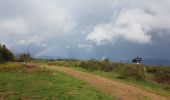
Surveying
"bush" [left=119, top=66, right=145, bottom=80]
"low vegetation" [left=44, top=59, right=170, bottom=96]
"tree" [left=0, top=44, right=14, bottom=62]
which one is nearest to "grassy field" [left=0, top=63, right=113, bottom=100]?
"low vegetation" [left=44, top=59, right=170, bottom=96]

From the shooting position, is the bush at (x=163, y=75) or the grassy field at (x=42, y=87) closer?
the grassy field at (x=42, y=87)

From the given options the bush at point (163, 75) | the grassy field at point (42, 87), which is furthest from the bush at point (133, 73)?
the grassy field at point (42, 87)

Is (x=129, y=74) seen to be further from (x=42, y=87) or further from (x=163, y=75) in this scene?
(x=42, y=87)

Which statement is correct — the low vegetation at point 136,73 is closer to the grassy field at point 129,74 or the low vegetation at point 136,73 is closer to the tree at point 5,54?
the grassy field at point 129,74

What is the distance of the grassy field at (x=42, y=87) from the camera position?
982 inches

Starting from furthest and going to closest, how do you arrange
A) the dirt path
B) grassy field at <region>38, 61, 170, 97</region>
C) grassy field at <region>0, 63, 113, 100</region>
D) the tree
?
the tree, grassy field at <region>38, 61, 170, 97</region>, the dirt path, grassy field at <region>0, 63, 113, 100</region>

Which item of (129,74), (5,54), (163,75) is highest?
(5,54)

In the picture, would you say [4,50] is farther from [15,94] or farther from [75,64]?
[15,94]

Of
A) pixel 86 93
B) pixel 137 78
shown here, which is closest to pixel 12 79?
pixel 86 93

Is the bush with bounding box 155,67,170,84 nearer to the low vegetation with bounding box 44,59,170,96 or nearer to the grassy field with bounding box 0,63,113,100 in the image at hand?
the low vegetation with bounding box 44,59,170,96

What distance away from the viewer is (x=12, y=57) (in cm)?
5234

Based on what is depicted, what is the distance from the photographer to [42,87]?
2783cm

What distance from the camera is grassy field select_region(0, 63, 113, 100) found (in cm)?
2495

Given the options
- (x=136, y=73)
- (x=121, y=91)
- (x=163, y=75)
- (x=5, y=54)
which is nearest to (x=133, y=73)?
(x=136, y=73)
